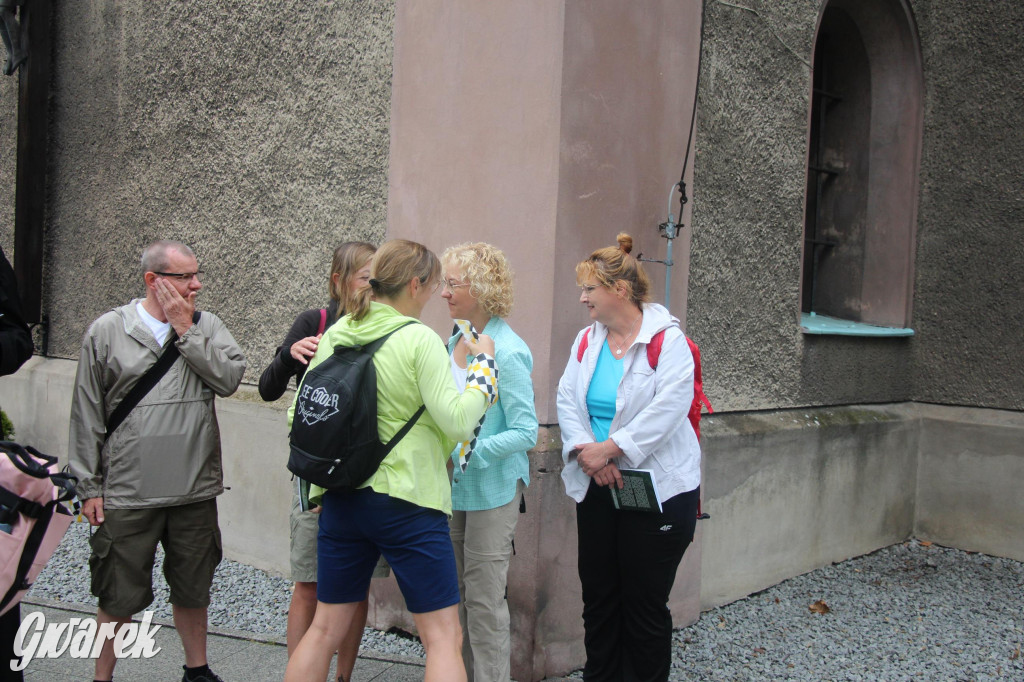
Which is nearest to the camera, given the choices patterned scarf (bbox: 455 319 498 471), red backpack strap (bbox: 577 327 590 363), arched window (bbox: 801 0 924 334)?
patterned scarf (bbox: 455 319 498 471)

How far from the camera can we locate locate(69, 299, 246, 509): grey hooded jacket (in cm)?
315

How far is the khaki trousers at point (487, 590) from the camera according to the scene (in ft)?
10.1

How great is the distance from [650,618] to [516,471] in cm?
75

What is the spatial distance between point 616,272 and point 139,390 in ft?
6.02

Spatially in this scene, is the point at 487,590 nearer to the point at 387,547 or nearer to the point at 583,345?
the point at 387,547

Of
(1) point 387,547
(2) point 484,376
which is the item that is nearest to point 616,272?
(2) point 484,376

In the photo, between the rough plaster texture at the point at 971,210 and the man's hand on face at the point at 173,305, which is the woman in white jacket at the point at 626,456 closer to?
the man's hand on face at the point at 173,305

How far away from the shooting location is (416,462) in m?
2.55

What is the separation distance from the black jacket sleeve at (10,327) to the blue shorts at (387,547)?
138 centimetres

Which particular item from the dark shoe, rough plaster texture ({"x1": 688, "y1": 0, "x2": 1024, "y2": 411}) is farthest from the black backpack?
rough plaster texture ({"x1": 688, "y1": 0, "x2": 1024, "y2": 411})

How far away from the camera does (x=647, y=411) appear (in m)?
3.06

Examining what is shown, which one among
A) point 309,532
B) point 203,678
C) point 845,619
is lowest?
point 845,619

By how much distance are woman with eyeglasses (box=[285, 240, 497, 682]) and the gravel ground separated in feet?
4.87

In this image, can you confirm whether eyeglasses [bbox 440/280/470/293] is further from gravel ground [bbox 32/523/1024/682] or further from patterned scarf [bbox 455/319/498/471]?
gravel ground [bbox 32/523/1024/682]
